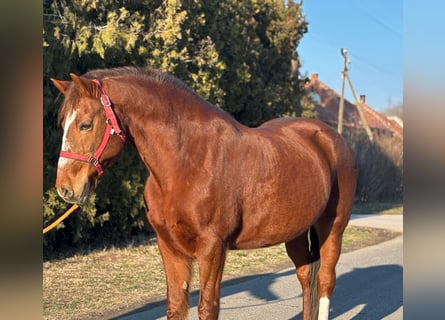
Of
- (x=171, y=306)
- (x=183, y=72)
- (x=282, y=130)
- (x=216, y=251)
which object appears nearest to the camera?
(x=216, y=251)

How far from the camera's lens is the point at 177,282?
9.80 feet

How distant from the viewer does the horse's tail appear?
12.8 ft

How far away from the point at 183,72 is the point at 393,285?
479 cm

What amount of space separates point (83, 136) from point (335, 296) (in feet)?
13.9

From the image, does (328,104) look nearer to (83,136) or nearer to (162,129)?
(162,129)

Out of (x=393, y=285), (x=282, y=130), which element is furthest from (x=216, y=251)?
(x=393, y=285)

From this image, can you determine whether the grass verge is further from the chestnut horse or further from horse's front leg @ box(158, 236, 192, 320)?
the chestnut horse

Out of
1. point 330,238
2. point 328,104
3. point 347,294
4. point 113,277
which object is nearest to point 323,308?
point 330,238

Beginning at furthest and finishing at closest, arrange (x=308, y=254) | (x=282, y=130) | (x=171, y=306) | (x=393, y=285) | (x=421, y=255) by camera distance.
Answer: (x=393, y=285) → (x=308, y=254) → (x=282, y=130) → (x=171, y=306) → (x=421, y=255)

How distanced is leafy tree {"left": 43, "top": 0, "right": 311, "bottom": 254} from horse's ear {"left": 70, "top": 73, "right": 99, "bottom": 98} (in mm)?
3306

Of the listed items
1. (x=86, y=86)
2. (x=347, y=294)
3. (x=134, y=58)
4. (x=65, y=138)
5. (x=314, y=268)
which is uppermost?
(x=134, y=58)

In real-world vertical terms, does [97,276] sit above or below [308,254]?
below

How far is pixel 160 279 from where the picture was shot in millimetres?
6355

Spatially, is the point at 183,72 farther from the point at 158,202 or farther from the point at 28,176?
the point at 28,176
